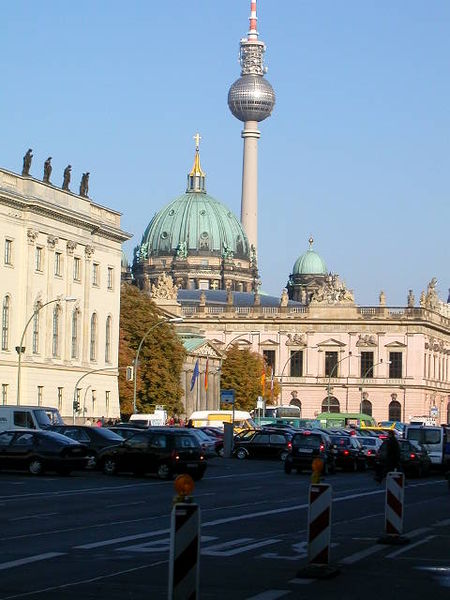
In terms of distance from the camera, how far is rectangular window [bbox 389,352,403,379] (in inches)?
6742

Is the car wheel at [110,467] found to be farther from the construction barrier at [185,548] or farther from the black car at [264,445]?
the construction barrier at [185,548]

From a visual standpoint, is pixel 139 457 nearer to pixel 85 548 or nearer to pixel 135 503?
pixel 135 503

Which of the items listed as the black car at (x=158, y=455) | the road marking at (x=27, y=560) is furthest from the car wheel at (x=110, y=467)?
the road marking at (x=27, y=560)

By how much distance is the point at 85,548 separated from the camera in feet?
78.1

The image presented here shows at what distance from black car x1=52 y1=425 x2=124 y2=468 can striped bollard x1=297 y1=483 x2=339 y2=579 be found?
32814mm

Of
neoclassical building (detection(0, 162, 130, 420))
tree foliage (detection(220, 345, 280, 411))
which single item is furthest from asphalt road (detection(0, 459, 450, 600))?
tree foliage (detection(220, 345, 280, 411))

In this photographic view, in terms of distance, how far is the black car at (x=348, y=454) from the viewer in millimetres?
64312

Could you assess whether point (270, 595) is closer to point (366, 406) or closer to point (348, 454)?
point (348, 454)

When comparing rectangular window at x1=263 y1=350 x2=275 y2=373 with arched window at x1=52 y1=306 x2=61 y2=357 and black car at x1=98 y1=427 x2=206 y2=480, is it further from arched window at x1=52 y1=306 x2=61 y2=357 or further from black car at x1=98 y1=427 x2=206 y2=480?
black car at x1=98 y1=427 x2=206 y2=480

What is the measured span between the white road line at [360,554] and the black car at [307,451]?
30.9 meters

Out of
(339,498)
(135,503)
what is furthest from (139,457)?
(135,503)

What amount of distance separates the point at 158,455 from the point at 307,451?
9.85 m

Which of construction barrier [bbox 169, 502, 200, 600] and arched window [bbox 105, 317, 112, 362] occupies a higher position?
arched window [bbox 105, 317, 112, 362]

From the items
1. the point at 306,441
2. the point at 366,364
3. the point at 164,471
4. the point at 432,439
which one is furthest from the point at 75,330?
the point at 366,364
